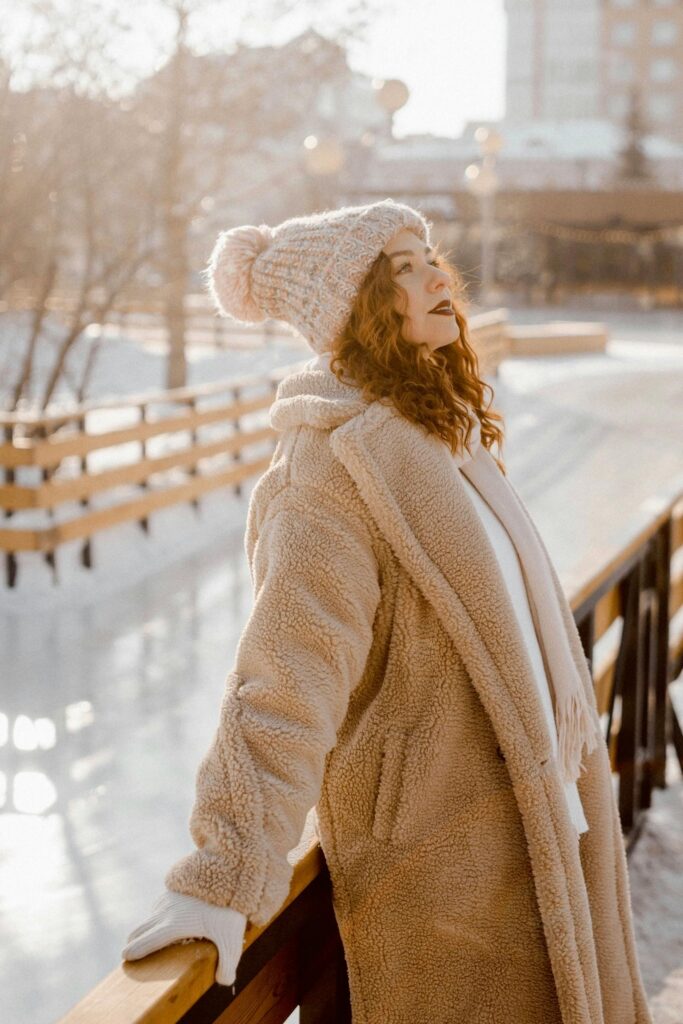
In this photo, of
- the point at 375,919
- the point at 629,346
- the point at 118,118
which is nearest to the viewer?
the point at 375,919

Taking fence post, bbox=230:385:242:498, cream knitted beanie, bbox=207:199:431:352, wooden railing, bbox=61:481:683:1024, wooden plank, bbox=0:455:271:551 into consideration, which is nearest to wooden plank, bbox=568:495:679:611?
wooden railing, bbox=61:481:683:1024

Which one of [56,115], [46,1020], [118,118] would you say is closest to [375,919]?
[46,1020]

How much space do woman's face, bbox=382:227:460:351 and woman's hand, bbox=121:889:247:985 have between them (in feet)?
2.82

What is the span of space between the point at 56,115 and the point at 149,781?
6.53 metres

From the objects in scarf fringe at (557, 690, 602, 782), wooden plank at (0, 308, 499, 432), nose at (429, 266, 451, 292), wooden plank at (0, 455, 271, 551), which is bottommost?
wooden plank at (0, 455, 271, 551)

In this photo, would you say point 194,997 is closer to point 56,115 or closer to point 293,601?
point 293,601

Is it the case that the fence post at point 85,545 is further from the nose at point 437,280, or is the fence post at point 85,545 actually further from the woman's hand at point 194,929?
the woman's hand at point 194,929

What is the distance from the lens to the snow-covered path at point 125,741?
3475 mm

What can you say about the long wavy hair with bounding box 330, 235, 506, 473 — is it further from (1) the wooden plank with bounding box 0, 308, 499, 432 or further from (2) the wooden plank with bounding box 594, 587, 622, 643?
(1) the wooden plank with bounding box 0, 308, 499, 432

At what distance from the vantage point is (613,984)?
199cm

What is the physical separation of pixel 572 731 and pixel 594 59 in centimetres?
8272

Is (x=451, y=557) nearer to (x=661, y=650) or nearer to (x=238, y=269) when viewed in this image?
(x=238, y=269)

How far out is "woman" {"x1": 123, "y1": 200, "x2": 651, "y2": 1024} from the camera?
5.36 ft

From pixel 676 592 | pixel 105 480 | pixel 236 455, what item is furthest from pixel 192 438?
pixel 676 592
